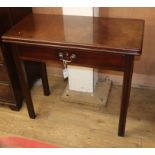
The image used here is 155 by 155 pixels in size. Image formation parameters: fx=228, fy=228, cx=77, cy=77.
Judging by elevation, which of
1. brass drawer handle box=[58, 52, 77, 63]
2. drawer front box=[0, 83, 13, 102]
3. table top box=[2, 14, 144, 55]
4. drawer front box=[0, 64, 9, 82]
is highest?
table top box=[2, 14, 144, 55]

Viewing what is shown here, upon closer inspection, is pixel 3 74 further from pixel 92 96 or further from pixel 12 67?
pixel 92 96

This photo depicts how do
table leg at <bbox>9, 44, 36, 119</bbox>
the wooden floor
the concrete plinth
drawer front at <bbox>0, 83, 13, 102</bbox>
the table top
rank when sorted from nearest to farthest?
1. the table top
2. table leg at <bbox>9, 44, 36, 119</bbox>
3. the wooden floor
4. drawer front at <bbox>0, 83, 13, 102</bbox>
5. the concrete plinth

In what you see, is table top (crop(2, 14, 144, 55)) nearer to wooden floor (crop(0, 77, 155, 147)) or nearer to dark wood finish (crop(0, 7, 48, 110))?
dark wood finish (crop(0, 7, 48, 110))

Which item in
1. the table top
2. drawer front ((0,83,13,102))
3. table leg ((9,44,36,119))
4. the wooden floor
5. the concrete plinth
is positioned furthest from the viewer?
the concrete plinth

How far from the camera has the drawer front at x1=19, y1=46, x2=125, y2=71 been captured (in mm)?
1090

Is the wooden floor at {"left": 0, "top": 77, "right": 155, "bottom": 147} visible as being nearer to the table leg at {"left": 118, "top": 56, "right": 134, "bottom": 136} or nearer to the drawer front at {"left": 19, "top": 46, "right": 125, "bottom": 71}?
the table leg at {"left": 118, "top": 56, "right": 134, "bottom": 136}

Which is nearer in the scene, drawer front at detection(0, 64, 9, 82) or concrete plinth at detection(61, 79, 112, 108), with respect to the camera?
drawer front at detection(0, 64, 9, 82)

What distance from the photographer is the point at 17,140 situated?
0.74 meters

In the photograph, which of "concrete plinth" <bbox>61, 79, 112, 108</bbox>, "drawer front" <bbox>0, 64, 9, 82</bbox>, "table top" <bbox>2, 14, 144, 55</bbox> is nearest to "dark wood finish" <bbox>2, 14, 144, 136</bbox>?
"table top" <bbox>2, 14, 144, 55</bbox>

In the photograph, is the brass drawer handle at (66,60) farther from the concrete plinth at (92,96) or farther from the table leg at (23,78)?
the concrete plinth at (92,96)

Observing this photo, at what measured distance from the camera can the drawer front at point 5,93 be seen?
150 centimetres

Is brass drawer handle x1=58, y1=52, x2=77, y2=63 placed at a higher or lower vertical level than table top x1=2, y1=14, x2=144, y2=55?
lower

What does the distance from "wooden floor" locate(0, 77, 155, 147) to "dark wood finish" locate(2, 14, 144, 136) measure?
17cm

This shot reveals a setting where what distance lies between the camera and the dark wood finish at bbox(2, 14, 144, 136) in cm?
105
